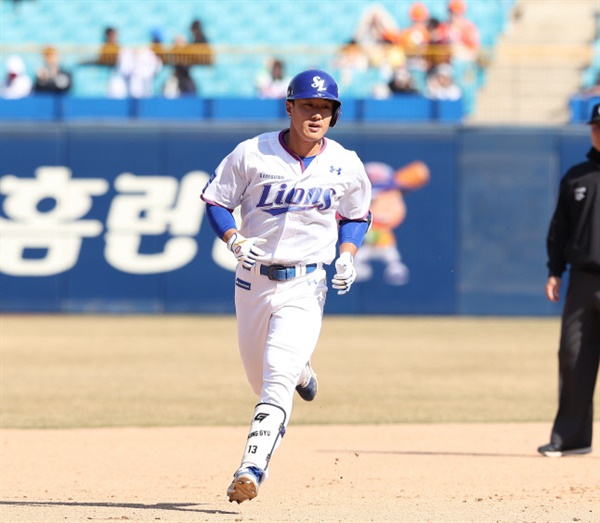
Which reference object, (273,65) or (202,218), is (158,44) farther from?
(202,218)

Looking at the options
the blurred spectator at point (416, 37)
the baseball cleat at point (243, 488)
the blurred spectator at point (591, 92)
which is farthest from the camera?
the blurred spectator at point (416, 37)

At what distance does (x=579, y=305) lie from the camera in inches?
297

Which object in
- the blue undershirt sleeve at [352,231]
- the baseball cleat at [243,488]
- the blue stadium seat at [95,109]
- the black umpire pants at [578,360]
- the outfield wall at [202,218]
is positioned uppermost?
the blue undershirt sleeve at [352,231]

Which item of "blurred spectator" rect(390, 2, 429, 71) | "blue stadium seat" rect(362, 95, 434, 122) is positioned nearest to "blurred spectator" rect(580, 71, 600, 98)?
"blue stadium seat" rect(362, 95, 434, 122)

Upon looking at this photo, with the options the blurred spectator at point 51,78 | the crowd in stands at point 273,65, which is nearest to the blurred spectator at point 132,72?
the crowd in stands at point 273,65

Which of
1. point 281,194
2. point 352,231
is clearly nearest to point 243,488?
point 281,194

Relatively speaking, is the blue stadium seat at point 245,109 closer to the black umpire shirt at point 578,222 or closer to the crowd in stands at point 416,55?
the crowd in stands at point 416,55

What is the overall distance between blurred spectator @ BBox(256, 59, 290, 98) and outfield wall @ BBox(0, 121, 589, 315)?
2.35 feet

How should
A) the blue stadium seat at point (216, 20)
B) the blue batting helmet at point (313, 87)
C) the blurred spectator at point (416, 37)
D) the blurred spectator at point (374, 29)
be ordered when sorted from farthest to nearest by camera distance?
the blue stadium seat at point (216, 20) < the blurred spectator at point (374, 29) < the blurred spectator at point (416, 37) < the blue batting helmet at point (313, 87)

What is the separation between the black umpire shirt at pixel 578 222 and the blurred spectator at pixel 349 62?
10742mm

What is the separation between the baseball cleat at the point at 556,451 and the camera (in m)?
7.65

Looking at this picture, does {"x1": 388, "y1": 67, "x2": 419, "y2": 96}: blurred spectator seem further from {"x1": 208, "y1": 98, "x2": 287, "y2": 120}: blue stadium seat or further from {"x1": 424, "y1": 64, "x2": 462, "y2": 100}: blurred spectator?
{"x1": 208, "y1": 98, "x2": 287, "y2": 120}: blue stadium seat

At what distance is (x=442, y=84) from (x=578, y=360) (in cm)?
1078

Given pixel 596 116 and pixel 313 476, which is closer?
pixel 313 476
